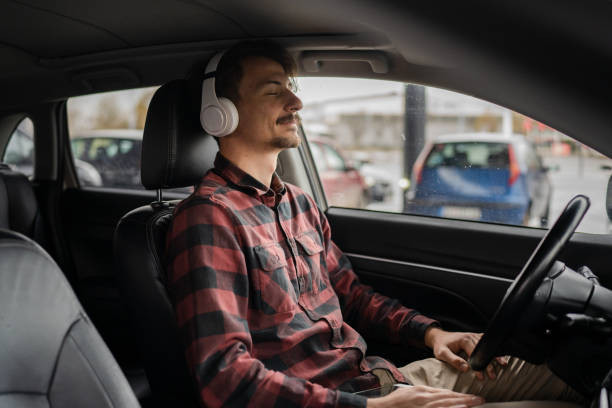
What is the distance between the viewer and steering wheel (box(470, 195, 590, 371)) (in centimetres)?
129

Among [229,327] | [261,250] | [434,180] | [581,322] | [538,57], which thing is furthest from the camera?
[434,180]

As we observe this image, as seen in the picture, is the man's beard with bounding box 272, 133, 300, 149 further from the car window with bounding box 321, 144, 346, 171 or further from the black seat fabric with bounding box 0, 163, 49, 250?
the car window with bounding box 321, 144, 346, 171

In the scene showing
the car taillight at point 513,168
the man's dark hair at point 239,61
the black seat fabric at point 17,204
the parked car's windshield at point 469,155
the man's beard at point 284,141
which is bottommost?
the black seat fabric at point 17,204

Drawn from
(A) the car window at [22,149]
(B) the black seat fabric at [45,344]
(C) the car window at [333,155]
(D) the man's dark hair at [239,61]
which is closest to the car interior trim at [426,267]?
(D) the man's dark hair at [239,61]

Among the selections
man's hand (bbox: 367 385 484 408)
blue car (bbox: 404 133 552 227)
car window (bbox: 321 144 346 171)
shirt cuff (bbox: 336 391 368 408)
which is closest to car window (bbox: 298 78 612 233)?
blue car (bbox: 404 133 552 227)

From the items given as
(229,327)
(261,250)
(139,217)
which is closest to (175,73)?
(139,217)

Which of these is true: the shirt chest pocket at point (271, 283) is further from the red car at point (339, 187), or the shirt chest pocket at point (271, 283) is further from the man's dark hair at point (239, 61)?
the red car at point (339, 187)

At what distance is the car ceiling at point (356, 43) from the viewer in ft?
3.59

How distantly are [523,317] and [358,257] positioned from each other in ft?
3.38

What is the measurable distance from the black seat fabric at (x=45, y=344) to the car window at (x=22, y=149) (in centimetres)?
252

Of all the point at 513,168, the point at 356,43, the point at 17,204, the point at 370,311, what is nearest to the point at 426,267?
the point at 370,311

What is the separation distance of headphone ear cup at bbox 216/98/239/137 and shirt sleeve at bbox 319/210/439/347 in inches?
19.1

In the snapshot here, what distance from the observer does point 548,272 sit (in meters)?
1.37

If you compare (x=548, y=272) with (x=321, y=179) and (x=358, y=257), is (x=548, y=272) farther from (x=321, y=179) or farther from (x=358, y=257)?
(x=321, y=179)
